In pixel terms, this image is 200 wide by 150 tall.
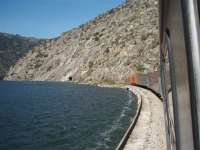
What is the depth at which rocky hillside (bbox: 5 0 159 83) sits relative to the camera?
12400 centimetres

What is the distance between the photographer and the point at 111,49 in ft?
461

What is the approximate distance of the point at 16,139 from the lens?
37219 mm

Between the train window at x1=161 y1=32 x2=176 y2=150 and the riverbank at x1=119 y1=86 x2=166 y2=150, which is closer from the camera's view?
the train window at x1=161 y1=32 x2=176 y2=150

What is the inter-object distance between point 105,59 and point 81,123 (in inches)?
3740

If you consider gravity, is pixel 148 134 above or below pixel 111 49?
below

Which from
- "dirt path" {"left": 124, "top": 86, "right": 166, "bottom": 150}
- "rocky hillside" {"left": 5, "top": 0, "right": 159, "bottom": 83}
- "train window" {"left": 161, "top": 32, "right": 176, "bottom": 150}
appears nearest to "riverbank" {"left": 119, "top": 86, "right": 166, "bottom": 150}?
"dirt path" {"left": 124, "top": 86, "right": 166, "bottom": 150}

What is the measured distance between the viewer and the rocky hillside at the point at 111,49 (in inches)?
4882

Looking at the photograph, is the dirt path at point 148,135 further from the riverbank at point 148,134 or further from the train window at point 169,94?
the train window at point 169,94

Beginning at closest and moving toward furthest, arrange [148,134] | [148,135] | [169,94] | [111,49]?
[169,94] → [148,135] → [148,134] → [111,49]

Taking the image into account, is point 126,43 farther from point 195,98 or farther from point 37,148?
point 195,98

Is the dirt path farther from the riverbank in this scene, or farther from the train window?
the train window

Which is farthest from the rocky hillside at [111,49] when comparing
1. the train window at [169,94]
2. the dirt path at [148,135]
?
the train window at [169,94]

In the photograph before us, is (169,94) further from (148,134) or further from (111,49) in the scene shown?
(111,49)

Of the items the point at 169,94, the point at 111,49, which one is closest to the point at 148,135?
the point at 169,94
